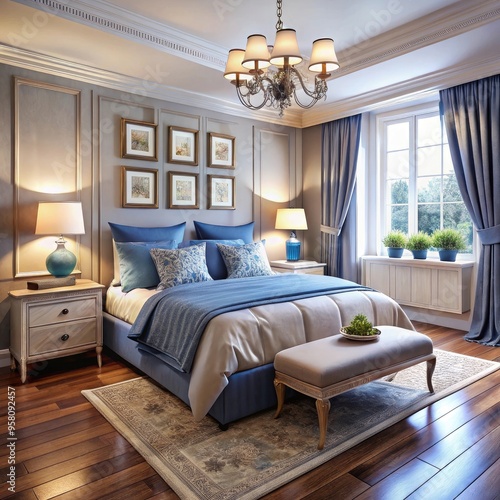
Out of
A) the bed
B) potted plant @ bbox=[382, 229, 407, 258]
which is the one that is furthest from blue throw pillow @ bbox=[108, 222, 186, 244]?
potted plant @ bbox=[382, 229, 407, 258]

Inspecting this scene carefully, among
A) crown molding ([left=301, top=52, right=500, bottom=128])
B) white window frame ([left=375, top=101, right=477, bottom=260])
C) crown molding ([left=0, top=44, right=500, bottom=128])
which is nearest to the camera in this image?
crown molding ([left=0, top=44, right=500, bottom=128])

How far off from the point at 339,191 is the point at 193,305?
3.16m

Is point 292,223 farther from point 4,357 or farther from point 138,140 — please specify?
point 4,357

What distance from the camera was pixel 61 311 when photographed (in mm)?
3254

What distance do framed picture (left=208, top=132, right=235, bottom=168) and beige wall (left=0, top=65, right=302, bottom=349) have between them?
0.07m

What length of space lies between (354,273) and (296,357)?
123 inches

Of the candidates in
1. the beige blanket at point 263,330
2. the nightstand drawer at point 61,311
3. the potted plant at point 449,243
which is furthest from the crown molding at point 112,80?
the potted plant at point 449,243

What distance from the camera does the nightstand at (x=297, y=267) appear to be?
4.97 metres

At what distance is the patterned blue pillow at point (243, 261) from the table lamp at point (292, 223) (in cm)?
118

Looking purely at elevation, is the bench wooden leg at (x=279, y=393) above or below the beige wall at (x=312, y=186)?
below

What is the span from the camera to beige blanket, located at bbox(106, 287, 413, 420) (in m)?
2.32

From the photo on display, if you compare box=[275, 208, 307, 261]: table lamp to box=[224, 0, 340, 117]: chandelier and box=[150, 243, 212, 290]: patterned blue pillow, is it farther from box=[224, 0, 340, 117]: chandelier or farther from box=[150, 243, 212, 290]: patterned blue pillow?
box=[224, 0, 340, 117]: chandelier

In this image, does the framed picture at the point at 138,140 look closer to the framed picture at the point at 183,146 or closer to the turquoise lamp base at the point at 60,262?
the framed picture at the point at 183,146

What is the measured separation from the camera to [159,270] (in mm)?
3541
